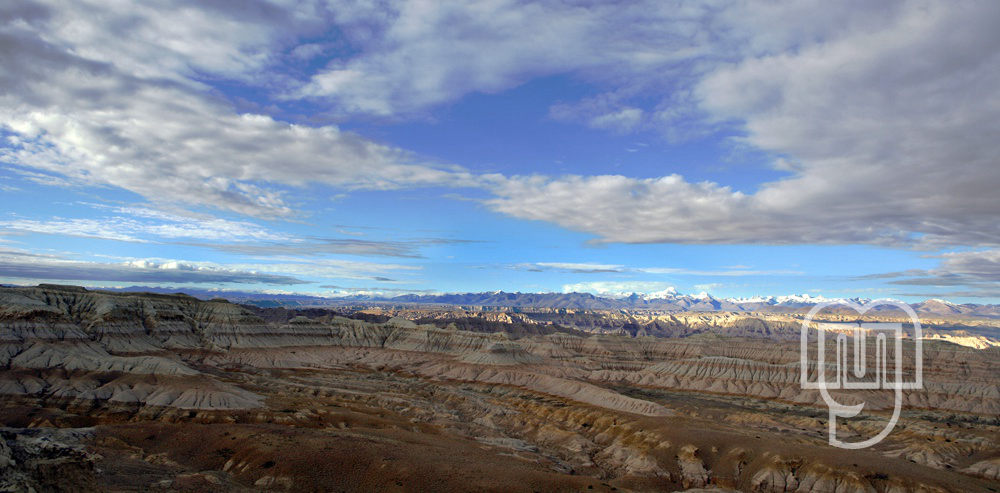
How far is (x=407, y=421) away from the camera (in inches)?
3568

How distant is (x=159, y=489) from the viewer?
42.0m

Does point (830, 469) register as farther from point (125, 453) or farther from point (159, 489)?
point (125, 453)

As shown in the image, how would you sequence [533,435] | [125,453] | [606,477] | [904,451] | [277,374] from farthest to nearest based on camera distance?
1. [277,374]
2. [533,435]
3. [904,451]
4. [606,477]
5. [125,453]

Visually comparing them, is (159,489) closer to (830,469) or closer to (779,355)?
(830,469)

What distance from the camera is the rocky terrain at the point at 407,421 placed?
167 ft

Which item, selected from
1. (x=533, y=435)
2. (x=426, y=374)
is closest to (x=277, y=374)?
(x=426, y=374)

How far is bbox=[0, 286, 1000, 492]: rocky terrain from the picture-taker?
51.0 metres

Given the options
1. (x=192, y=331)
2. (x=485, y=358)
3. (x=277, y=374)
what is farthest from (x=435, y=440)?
(x=192, y=331)

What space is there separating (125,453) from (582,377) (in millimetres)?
135922

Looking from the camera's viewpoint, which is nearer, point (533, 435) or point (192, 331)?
point (533, 435)

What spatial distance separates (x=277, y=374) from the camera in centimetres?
14462

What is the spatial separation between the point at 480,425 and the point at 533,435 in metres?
11.4

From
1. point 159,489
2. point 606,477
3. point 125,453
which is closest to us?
point 159,489

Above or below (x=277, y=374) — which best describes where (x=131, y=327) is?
above
